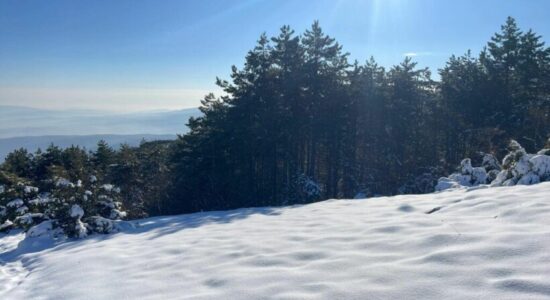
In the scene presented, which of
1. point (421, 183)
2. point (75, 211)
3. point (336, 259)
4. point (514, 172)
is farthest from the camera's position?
point (421, 183)

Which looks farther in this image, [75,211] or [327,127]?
[327,127]

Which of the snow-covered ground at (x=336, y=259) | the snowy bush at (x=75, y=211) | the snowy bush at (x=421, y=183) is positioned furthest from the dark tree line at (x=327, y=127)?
the snow-covered ground at (x=336, y=259)

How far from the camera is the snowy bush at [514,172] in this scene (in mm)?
8383

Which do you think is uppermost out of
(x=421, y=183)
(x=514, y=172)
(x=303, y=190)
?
(x=514, y=172)

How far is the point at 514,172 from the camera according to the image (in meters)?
8.95

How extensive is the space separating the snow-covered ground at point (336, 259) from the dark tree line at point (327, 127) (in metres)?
16.2

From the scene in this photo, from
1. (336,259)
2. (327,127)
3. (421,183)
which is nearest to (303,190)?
(327,127)

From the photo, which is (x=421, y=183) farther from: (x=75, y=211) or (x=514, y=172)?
(x=75, y=211)

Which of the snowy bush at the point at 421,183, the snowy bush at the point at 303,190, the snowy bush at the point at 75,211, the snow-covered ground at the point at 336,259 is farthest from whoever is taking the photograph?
the snowy bush at the point at 303,190

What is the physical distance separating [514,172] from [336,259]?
6.47 m

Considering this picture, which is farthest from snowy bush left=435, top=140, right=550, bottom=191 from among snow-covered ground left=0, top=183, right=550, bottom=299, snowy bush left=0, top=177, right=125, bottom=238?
snowy bush left=0, top=177, right=125, bottom=238

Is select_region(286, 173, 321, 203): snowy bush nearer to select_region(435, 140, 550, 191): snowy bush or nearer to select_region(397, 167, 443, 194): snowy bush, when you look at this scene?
select_region(397, 167, 443, 194): snowy bush

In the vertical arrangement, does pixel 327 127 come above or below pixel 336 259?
above

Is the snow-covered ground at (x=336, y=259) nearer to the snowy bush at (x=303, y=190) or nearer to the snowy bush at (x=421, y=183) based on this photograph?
the snowy bush at (x=303, y=190)
